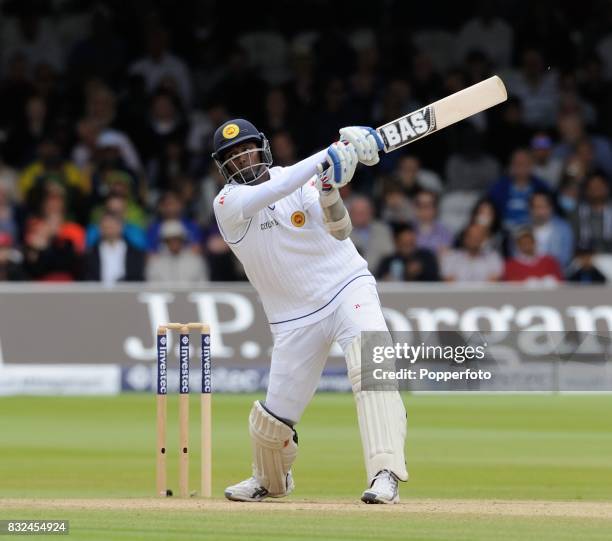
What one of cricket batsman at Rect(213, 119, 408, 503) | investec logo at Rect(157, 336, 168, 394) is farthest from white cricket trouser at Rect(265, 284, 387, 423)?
investec logo at Rect(157, 336, 168, 394)

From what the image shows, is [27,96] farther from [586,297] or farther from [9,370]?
[586,297]

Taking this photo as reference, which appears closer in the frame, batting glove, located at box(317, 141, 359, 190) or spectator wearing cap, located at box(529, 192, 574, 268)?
batting glove, located at box(317, 141, 359, 190)

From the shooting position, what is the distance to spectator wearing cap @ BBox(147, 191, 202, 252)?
1650 cm

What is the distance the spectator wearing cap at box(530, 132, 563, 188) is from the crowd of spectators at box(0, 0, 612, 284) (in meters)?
0.02

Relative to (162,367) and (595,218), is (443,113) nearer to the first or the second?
(162,367)

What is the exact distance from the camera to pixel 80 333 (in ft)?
49.3

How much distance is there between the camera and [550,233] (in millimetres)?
16203

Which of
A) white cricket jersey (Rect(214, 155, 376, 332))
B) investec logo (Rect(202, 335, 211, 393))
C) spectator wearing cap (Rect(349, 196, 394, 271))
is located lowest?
investec logo (Rect(202, 335, 211, 393))

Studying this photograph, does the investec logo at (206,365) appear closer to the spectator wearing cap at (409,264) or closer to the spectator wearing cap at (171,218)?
the spectator wearing cap at (409,264)

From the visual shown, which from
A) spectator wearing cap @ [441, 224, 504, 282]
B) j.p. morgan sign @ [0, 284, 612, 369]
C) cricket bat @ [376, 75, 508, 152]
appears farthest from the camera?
spectator wearing cap @ [441, 224, 504, 282]

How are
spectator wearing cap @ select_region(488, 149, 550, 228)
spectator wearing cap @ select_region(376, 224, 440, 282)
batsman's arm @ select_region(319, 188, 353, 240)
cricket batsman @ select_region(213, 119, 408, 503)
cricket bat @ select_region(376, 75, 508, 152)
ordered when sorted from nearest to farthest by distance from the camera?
cricket bat @ select_region(376, 75, 508, 152), batsman's arm @ select_region(319, 188, 353, 240), cricket batsman @ select_region(213, 119, 408, 503), spectator wearing cap @ select_region(376, 224, 440, 282), spectator wearing cap @ select_region(488, 149, 550, 228)

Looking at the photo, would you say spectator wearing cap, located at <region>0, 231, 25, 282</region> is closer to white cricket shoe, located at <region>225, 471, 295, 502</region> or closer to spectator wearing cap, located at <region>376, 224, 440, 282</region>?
spectator wearing cap, located at <region>376, 224, 440, 282</region>

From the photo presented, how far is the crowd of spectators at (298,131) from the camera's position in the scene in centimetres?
1597

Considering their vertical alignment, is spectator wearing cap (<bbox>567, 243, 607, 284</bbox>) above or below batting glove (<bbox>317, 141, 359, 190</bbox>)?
above
